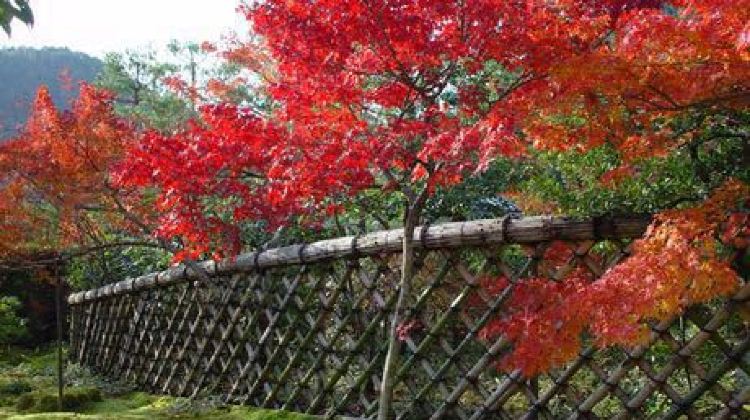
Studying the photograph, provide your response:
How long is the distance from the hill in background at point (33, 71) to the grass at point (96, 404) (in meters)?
40.0

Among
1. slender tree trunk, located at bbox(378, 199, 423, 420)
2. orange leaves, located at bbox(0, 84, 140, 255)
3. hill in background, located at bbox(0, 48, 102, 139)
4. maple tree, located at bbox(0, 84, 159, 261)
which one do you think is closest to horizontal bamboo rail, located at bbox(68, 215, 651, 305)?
slender tree trunk, located at bbox(378, 199, 423, 420)

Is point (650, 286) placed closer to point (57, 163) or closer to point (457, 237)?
point (457, 237)

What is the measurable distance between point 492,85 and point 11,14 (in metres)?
2.48

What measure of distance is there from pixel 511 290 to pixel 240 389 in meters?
3.44

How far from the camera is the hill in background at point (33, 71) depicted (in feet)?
155

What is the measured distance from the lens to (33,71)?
160 ft

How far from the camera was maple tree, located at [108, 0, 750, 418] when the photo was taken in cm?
272

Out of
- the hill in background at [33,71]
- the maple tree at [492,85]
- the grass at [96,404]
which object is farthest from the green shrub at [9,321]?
the hill in background at [33,71]

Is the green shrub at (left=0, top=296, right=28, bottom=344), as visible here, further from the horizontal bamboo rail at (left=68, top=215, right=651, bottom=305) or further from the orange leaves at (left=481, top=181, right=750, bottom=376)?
the orange leaves at (left=481, top=181, right=750, bottom=376)

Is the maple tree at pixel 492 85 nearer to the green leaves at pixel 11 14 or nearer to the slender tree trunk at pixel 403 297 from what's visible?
the slender tree trunk at pixel 403 297

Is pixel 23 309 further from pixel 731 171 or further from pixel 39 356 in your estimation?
pixel 731 171

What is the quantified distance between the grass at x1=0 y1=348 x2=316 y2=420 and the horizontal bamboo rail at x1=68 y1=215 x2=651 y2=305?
1.26 metres

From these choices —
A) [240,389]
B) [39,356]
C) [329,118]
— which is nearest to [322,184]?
[329,118]

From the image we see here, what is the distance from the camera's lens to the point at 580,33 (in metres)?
3.36
